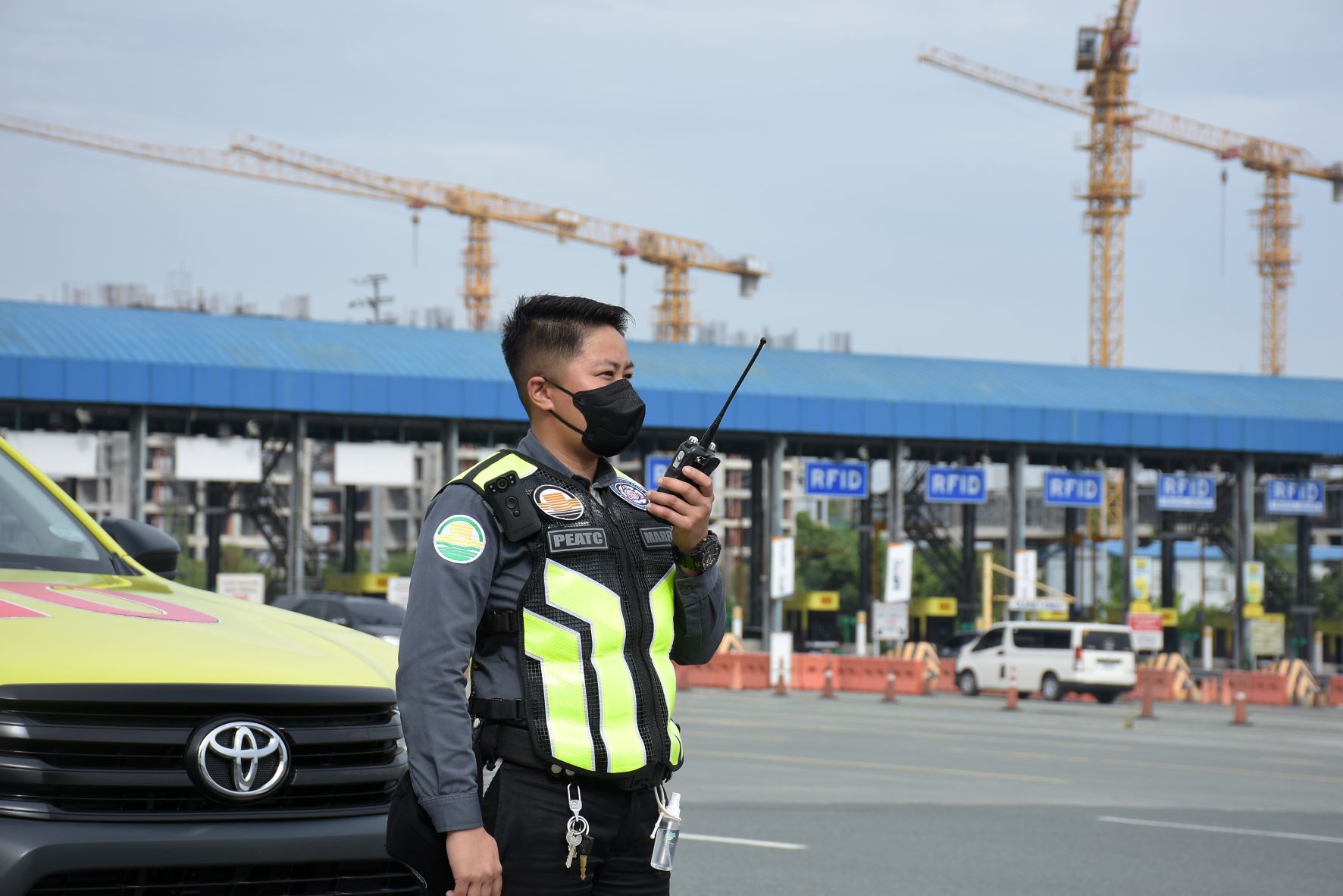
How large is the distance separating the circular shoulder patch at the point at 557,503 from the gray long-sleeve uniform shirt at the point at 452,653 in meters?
0.08

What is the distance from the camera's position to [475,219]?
133625 mm

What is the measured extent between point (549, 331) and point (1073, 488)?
53.5 meters

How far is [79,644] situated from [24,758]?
1.14 feet

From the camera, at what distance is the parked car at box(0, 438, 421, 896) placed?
4258 millimetres

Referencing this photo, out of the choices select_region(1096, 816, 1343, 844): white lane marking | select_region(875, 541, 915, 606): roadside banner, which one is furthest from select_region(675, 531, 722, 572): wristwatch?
select_region(875, 541, 915, 606): roadside banner

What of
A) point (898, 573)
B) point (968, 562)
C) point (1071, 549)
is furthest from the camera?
point (1071, 549)

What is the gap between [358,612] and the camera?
29578mm

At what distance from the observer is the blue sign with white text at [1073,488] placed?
2186 inches

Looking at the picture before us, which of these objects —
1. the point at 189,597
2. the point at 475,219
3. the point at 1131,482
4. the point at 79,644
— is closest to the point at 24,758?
the point at 79,644

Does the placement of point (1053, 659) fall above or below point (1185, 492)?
below

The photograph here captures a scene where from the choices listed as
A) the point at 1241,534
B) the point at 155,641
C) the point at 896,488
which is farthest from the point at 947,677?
the point at 155,641

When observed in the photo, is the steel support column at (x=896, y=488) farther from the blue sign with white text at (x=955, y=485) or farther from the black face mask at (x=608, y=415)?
the black face mask at (x=608, y=415)

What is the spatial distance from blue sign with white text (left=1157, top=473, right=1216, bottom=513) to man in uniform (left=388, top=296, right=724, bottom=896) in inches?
2146

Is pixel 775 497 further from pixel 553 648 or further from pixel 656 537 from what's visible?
pixel 553 648
